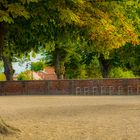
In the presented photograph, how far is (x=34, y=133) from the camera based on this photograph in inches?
643

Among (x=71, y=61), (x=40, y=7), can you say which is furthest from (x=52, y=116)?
(x=71, y=61)

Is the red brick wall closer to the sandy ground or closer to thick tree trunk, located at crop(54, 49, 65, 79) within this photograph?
thick tree trunk, located at crop(54, 49, 65, 79)

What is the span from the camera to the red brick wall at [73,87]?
45375mm

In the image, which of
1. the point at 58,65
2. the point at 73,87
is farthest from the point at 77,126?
the point at 58,65

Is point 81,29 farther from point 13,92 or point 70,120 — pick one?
point 13,92

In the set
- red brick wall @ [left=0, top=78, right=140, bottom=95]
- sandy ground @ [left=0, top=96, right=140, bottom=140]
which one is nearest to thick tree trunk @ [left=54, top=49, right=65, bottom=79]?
red brick wall @ [left=0, top=78, right=140, bottom=95]

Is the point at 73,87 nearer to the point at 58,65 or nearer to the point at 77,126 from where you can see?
the point at 58,65

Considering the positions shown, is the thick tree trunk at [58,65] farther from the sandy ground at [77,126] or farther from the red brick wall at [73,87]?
the sandy ground at [77,126]

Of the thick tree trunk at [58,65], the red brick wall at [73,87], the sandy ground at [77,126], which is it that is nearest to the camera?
the sandy ground at [77,126]

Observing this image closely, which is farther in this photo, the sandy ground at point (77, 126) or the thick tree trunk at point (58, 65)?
the thick tree trunk at point (58, 65)

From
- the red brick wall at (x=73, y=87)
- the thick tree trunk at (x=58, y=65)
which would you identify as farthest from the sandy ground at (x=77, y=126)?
the thick tree trunk at (x=58, y=65)

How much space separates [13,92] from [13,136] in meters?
33.4

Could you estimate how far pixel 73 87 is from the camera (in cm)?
4706

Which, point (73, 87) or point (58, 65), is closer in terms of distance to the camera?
point (73, 87)
